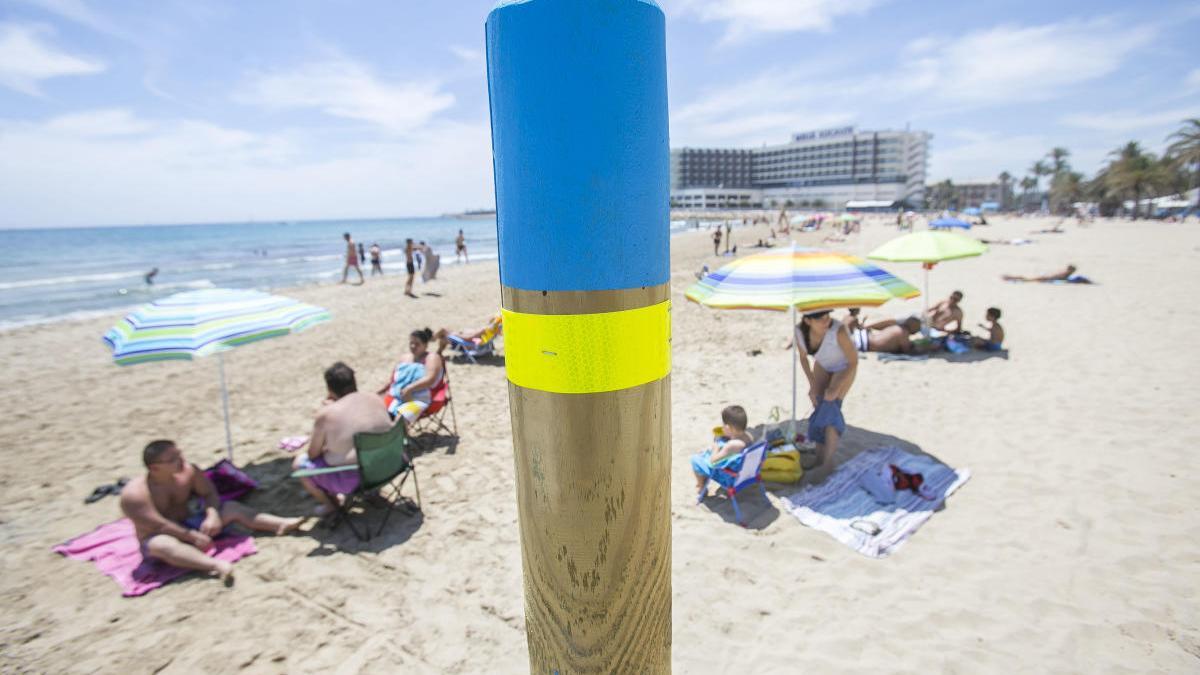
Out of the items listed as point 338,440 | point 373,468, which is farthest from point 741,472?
point 338,440

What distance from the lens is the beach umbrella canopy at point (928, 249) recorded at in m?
7.65

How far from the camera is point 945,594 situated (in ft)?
10.6

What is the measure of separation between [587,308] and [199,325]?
4432mm

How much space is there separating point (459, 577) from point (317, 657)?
888mm

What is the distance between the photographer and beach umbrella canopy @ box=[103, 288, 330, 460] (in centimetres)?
408

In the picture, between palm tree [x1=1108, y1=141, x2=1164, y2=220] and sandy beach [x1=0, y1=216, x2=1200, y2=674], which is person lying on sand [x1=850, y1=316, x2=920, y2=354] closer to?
sandy beach [x1=0, y1=216, x2=1200, y2=674]

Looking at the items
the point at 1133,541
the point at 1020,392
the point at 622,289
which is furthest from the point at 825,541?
the point at 1020,392

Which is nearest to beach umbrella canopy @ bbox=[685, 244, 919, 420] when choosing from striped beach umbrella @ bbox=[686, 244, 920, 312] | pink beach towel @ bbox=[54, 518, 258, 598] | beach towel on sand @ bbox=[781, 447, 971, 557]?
striped beach umbrella @ bbox=[686, 244, 920, 312]

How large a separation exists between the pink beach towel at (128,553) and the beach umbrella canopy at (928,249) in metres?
7.64

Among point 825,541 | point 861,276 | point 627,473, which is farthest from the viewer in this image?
point 861,276

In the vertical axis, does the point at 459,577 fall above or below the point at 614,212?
below

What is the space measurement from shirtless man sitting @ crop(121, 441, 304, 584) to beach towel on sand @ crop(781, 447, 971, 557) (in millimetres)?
4123

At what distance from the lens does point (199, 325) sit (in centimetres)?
426

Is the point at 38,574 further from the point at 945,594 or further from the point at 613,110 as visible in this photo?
the point at 945,594
